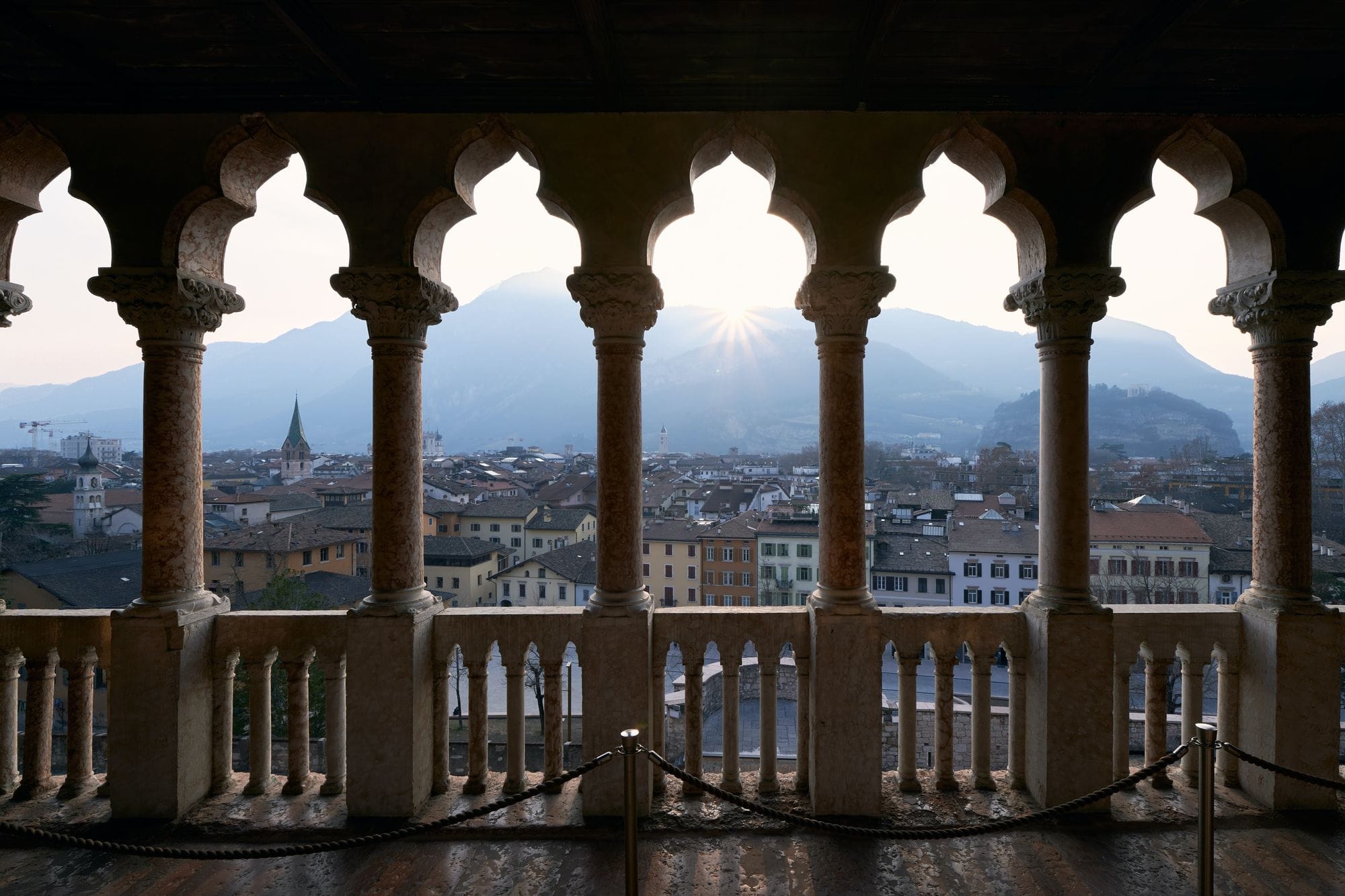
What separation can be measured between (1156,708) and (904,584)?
9.16 m

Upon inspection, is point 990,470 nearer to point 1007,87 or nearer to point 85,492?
point 1007,87

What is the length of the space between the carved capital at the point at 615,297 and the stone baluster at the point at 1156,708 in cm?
387

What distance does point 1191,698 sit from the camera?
4.49 metres

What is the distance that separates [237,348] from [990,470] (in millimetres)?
202800

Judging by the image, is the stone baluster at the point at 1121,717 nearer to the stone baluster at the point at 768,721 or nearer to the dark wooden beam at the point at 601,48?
the stone baluster at the point at 768,721

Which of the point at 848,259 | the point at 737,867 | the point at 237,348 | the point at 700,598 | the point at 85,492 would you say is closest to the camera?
the point at 737,867

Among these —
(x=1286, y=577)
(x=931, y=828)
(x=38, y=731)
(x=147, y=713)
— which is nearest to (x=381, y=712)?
(x=147, y=713)

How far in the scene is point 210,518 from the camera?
574 inches

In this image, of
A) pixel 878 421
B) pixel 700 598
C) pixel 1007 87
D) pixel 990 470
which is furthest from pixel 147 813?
pixel 878 421

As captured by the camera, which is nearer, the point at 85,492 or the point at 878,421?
the point at 85,492

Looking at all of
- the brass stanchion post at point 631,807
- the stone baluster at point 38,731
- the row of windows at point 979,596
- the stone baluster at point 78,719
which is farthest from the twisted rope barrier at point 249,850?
the row of windows at point 979,596

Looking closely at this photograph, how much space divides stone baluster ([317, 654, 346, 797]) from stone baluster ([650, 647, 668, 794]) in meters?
1.98

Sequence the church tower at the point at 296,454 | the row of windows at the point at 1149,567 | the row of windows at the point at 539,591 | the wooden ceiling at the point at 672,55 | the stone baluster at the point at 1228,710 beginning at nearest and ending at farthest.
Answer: the wooden ceiling at the point at 672,55 → the stone baluster at the point at 1228,710 → the row of windows at the point at 1149,567 → the row of windows at the point at 539,591 → the church tower at the point at 296,454

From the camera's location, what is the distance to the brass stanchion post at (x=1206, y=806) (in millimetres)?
2840
